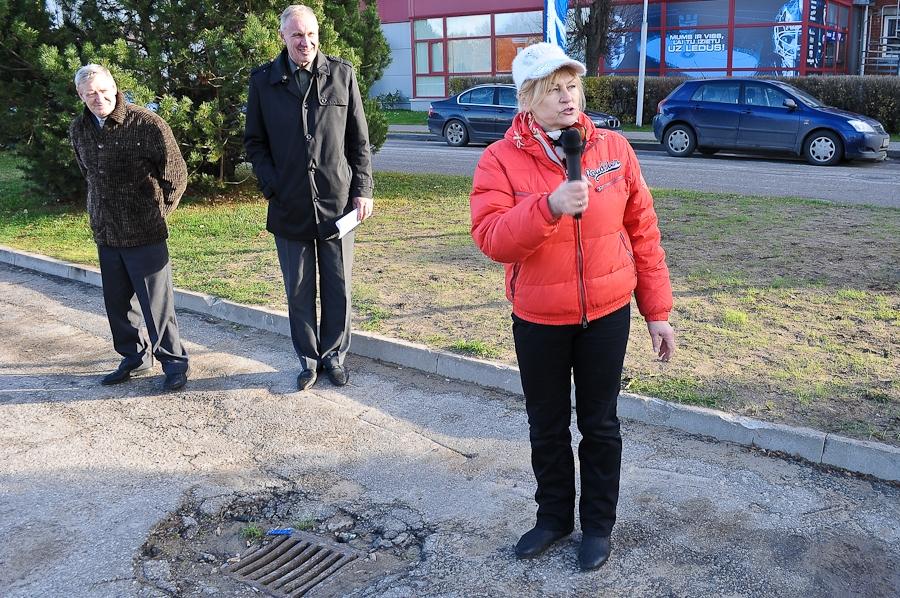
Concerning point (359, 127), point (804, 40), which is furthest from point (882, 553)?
point (804, 40)

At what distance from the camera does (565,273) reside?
3275mm

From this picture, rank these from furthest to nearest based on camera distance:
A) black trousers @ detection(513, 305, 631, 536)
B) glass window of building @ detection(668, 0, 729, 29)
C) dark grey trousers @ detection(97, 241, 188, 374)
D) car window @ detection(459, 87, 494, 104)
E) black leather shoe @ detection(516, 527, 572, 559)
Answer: glass window of building @ detection(668, 0, 729, 29) → car window @ detection(459, 87, 494, 104) → dark grey trousers @ detection(97, 241, 188, 374) → black leather shoe @ detection(516, 527, 572, 559) → black trousers @ detection(513, 305, 631, 536)

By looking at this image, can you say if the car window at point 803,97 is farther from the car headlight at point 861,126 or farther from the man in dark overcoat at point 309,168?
the man in dark overcoat at point 309,168

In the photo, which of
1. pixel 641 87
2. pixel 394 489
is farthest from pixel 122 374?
pixel 641 87

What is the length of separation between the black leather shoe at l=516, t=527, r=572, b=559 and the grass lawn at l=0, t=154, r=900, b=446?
5.32 feet

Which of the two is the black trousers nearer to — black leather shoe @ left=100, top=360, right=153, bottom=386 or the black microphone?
the black microphone

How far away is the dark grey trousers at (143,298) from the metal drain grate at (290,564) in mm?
2322

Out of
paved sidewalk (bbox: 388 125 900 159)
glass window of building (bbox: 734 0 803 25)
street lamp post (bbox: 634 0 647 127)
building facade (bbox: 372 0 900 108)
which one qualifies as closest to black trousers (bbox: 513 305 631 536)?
paved sidewalk (bbox: 388 125 900 159)

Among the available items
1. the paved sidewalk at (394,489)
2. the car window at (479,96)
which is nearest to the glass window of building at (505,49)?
the car window at (479,96)

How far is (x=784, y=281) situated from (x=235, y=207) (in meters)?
7.68

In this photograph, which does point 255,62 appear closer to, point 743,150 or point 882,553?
point 882,553

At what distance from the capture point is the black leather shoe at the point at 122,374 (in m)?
5.96

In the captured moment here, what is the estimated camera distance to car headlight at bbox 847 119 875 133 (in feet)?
54.5

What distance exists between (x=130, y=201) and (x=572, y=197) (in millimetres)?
3771
